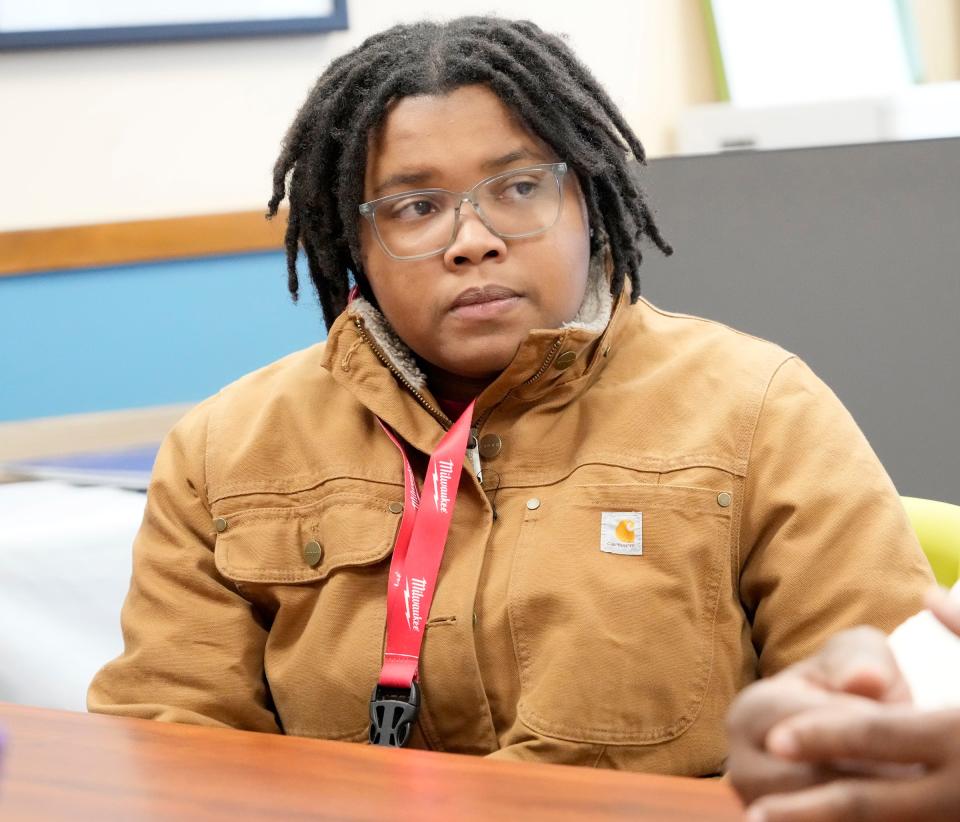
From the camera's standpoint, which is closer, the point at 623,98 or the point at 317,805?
the point at 317,805

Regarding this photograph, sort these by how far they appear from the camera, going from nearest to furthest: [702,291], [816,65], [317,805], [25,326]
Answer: [317,805], [702,291], [25,326], [816,65]

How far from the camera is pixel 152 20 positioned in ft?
7.85

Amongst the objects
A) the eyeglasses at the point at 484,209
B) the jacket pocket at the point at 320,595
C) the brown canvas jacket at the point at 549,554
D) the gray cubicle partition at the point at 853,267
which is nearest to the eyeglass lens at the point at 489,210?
the eyeglasses at the point at 484,209

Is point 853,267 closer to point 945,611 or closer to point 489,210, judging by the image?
point 489,210

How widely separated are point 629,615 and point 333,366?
40 centimetres

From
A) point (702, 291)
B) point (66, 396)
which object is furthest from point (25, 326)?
point (702, 291)

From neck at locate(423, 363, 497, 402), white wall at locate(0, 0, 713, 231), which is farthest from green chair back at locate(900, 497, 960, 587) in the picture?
white wall at locate(0, 0, 713, 231)

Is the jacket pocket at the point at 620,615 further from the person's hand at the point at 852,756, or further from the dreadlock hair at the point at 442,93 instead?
the person's hand at the point at 852,756

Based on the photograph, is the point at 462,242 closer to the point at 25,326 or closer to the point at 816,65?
the point at 25,326

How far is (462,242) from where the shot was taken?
129 cm

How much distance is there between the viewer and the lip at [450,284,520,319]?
130 centimetres

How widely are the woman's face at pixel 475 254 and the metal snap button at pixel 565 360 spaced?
4cm

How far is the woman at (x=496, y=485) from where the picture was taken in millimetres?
1192

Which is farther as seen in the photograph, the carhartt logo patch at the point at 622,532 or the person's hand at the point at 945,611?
the carhartt logo patch at the point at 622,532
